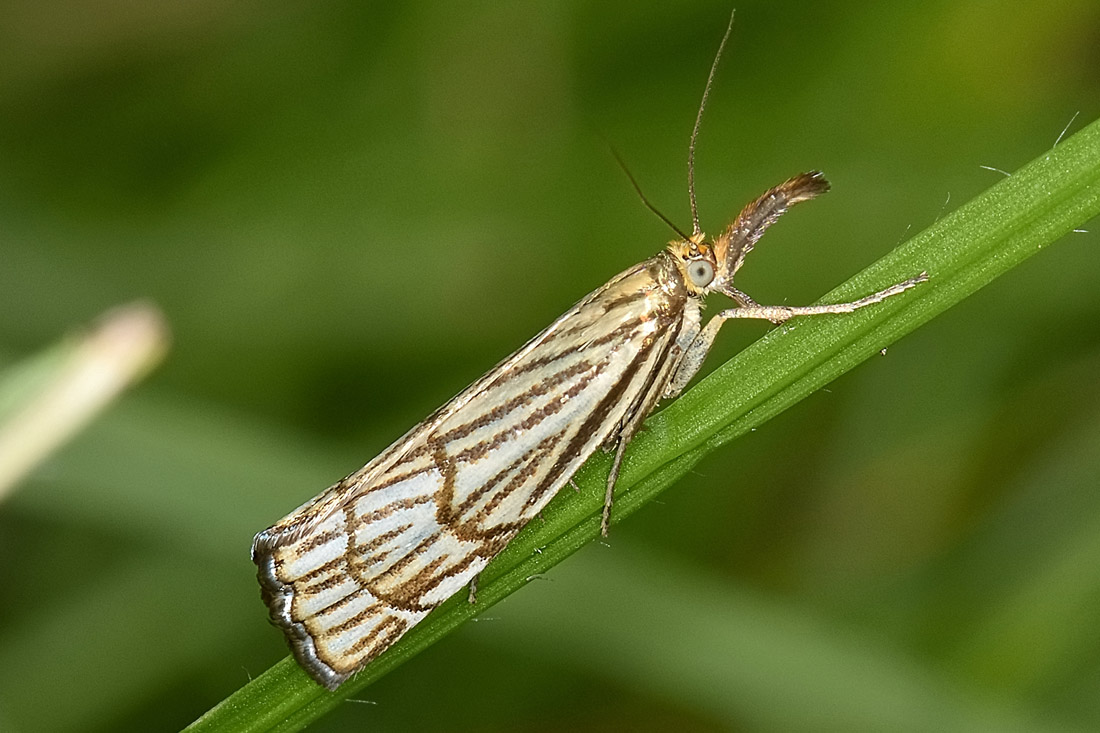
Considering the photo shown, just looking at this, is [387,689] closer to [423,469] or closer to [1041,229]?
[423,469]

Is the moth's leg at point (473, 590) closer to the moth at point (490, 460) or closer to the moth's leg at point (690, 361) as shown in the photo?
the moth at point (490, 460)

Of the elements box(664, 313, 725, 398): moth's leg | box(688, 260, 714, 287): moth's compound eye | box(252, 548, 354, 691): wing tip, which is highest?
box(688, 260, 714, 287): moth's compound eye

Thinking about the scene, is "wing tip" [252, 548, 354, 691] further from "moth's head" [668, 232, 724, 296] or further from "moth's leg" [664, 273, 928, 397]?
"moth's head" [668, 232, 724, 296]

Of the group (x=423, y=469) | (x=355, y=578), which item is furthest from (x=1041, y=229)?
(x=355, y=578)

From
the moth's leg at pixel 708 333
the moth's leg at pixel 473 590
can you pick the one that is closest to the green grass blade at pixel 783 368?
the moth's leg at pixel 473 590

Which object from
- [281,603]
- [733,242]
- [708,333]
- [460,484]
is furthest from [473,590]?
[733,242]

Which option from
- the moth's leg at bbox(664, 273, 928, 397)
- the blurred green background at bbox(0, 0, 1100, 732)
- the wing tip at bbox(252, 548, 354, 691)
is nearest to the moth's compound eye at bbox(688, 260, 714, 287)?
the moth's leg at bbox(664, 273, 928, 397)

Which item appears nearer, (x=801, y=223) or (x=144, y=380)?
(x=144, y=380)
